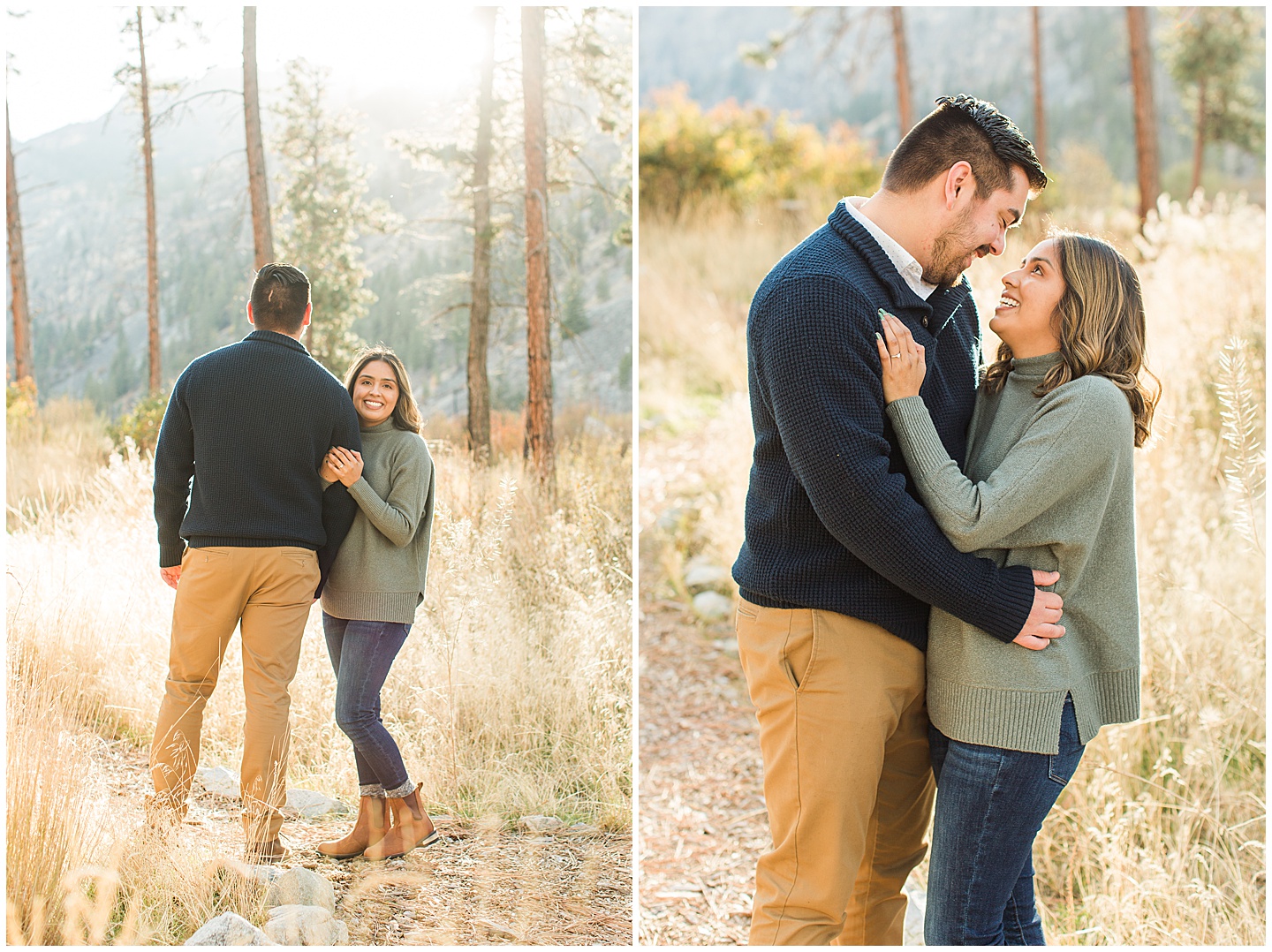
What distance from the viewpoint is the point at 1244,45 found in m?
16.3

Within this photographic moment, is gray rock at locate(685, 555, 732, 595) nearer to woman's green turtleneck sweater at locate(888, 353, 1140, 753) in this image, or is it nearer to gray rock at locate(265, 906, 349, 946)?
gray rock at locate(265, 906, 349, 946)

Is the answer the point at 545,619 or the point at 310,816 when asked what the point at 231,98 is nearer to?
the point at 545,619

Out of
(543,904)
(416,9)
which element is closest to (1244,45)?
(416,9)

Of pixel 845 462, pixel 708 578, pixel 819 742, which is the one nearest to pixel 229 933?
pixel 819 742

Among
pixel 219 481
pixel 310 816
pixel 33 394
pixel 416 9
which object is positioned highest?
pixel 416 9

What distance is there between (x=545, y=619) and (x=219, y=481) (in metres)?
1.28

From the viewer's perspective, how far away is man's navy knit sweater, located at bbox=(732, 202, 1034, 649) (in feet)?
5.78

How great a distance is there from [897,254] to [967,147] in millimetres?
280

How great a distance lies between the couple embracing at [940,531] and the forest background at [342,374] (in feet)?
4.16

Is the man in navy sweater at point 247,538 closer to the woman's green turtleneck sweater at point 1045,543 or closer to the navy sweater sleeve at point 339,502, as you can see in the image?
the navy sweater sleeve at point 339,502

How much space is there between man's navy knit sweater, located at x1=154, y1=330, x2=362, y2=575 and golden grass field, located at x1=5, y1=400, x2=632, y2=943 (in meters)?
0.41

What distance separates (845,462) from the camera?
5.74ft

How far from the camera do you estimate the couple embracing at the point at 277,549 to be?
266cm

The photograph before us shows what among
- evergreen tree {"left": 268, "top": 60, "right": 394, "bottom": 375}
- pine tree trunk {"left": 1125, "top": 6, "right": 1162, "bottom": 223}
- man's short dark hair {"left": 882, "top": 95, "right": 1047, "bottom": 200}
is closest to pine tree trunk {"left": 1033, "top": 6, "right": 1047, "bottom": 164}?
pine tree trunk {"left": 1125, "top": 6, "right": 1162, "bottom": 223}
